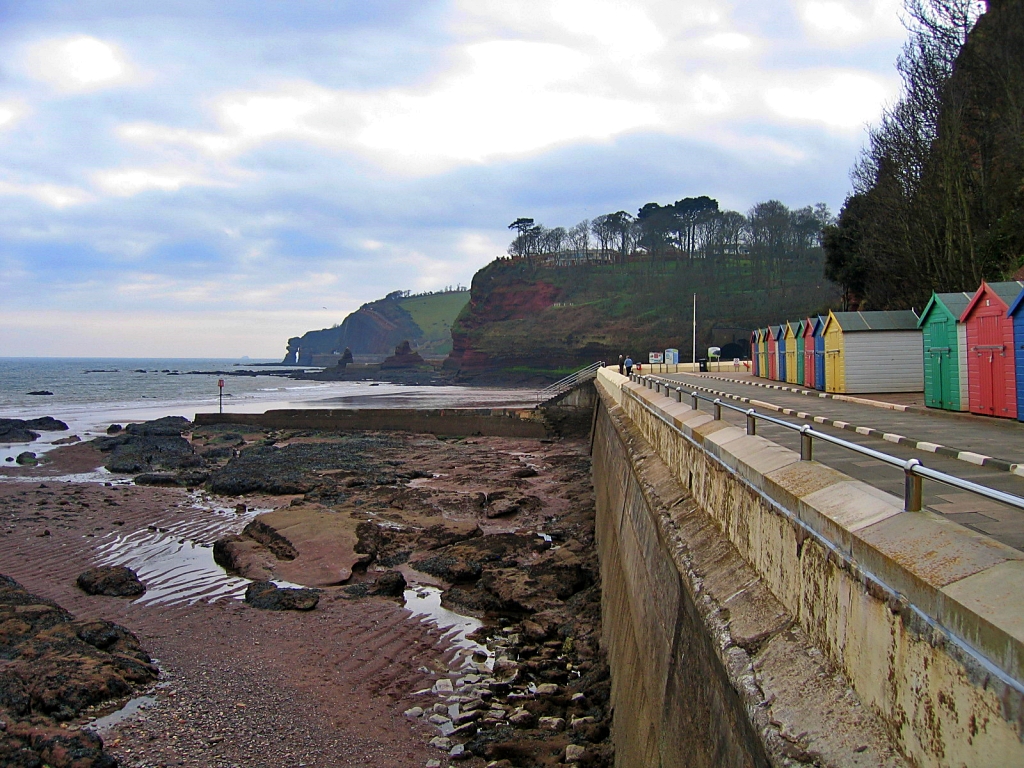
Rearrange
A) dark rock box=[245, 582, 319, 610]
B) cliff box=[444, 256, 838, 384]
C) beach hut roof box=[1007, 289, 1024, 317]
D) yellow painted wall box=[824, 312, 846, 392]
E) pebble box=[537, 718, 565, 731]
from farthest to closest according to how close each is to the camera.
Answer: cliff box=[444, 256, 838, 384] < yellow painted wall box=[824, 312, 846, 392] < dark rock box=[245, 582, 319, 610] < beach hut roof box=[1007, 289, 1024, 317] < pebble box=[537, 718, 565, 731]

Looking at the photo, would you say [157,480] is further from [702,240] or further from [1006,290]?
[702,240]

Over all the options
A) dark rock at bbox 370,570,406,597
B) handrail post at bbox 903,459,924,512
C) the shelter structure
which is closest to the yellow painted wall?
the shelter structure

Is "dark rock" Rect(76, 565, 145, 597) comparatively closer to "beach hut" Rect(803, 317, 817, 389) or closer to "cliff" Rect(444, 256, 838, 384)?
"beach hut" Rect(803, 317, 817, 389)

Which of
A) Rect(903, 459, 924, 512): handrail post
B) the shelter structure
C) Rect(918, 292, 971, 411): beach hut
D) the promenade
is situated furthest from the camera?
the shelter structure

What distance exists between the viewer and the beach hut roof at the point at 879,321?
1992 cm

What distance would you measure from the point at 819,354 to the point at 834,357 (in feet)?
5.74

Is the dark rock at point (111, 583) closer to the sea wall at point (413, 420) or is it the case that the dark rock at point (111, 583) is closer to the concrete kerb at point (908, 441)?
the concrete kerb at point (908, 441)

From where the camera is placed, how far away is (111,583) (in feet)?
44.2

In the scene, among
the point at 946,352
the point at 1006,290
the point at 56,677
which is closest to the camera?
the point at 56,677

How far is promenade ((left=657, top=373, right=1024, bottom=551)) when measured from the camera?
478 centimetres

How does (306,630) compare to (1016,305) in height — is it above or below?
below

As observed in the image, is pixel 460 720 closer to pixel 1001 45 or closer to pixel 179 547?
pixel 179 547

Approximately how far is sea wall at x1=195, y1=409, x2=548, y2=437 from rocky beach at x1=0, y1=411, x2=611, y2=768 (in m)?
17.3

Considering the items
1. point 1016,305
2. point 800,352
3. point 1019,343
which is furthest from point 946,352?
point 800,352
